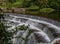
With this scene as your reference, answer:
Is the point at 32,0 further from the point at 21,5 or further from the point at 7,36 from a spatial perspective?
the point at 7,36

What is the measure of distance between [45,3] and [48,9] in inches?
67.6

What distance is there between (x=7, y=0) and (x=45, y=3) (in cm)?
554

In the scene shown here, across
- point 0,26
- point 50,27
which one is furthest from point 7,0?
point 0,26

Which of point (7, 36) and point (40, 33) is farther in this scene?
point (40, 33)

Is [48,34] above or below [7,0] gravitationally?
above

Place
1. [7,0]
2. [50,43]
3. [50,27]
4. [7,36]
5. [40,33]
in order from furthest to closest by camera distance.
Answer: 1. [7,0]
2. [50,27]
3. [40,33]
4. [50,43]
5. [7,36]

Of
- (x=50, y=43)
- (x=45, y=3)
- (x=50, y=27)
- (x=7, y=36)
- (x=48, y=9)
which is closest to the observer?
(x=7, y=36)

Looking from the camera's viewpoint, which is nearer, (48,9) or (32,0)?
(48,9)

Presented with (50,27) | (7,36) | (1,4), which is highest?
(7,36)

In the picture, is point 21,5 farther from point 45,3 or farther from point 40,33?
point 40,33

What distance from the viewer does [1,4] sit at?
25562 mm

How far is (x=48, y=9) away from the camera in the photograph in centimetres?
2175

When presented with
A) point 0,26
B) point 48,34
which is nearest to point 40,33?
point 48,34

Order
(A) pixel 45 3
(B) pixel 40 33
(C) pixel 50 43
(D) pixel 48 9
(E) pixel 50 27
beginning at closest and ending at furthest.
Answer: (C) pixel 50 43 → (B) pixel 40 33 → (E) pixel 50 27 → (D) pixel 48 9 → (A) pixel 45 3
